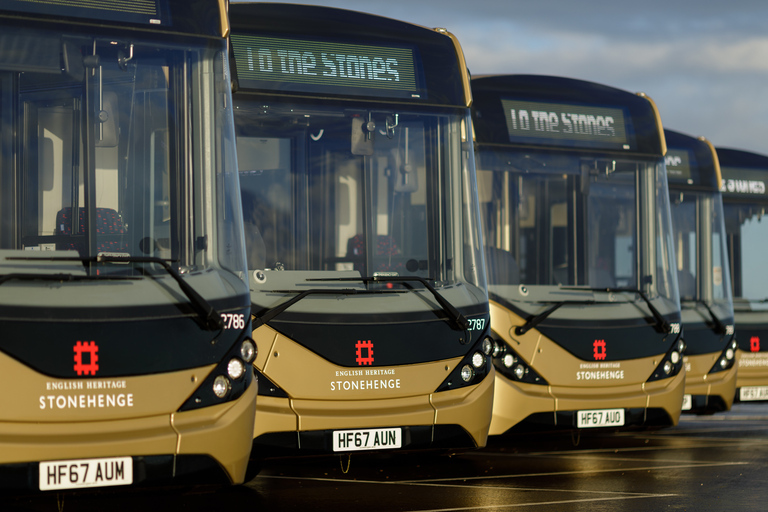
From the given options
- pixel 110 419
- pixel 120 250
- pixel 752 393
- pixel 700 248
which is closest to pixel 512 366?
pixel 700 248

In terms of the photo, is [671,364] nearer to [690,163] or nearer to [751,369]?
[690,163]

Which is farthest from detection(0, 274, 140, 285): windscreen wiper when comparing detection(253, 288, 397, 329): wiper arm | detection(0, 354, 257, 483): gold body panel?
detection(253, 288, 397, 329): wiper arm

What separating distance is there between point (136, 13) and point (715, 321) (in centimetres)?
724

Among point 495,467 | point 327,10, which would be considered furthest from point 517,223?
point 327,10

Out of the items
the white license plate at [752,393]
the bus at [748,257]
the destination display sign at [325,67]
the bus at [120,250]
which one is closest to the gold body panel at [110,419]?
the bus at [120,250]

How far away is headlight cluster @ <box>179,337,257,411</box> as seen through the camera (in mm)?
5949

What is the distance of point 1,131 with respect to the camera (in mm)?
5793

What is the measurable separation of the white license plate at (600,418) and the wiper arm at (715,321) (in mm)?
2468

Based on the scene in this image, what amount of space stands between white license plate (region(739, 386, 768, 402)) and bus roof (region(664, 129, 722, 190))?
2234 mm

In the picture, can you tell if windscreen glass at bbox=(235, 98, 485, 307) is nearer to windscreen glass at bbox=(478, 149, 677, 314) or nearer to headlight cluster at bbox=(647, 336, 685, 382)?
windscreen glass at bbox=(478, 149, 677, 314)

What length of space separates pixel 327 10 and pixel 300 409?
107 inches

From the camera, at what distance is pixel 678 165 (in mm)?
11977

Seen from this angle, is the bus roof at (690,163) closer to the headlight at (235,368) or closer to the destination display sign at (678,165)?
the destination display sign at (678,165)

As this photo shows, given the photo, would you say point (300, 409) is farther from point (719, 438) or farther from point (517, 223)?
point (719, 438)
